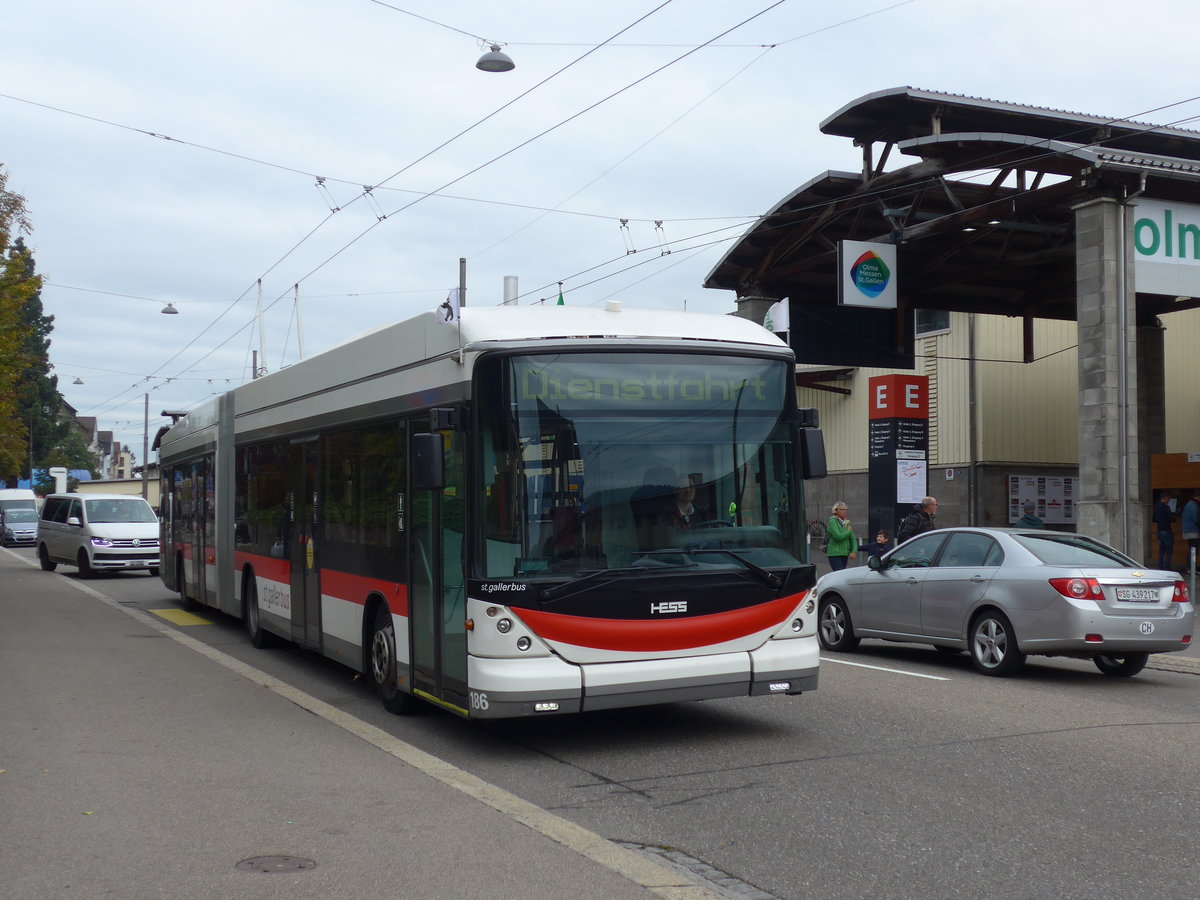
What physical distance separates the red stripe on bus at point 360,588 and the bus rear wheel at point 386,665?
5.3 inches

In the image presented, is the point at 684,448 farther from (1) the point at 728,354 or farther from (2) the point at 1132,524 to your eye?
(2) the point at 1132,524

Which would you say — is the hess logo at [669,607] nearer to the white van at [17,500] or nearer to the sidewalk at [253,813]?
the sidewalk at [253,813]

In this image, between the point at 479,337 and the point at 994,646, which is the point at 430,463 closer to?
the point at 479,337

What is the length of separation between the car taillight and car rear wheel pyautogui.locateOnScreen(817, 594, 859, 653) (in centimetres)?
312

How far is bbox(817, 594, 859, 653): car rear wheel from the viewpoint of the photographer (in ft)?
46.2

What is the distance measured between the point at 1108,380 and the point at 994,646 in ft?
26.7

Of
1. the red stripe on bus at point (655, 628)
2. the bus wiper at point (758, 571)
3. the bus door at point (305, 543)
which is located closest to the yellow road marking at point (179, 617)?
the bus door at point (305, 543)

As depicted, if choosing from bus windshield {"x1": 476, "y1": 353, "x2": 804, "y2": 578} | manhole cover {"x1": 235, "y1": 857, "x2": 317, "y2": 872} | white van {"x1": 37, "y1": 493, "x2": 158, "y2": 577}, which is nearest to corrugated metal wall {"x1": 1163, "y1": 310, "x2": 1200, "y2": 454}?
white van {"x1": 37, "y1": 493, "x2": 158, "y2": 577}

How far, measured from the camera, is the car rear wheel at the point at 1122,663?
38.8ft

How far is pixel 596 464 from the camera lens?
7914 mm

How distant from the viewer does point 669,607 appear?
8023 millimetres

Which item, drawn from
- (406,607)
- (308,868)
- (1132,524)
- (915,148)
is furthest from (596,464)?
(915,148)

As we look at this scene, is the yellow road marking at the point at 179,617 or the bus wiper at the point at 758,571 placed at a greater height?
the bus wiper at the point at 758,571

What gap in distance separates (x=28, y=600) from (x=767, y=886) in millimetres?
19437
